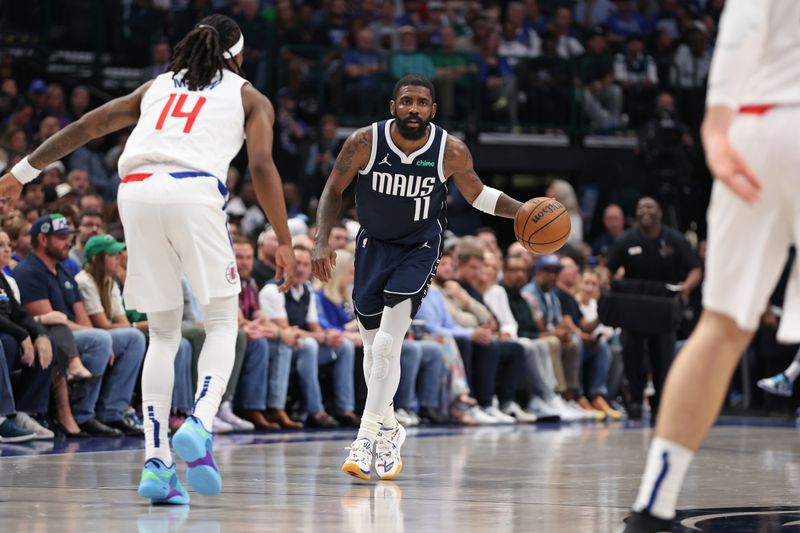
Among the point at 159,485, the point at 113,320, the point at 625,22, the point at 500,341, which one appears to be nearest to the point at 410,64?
the point at 500,341

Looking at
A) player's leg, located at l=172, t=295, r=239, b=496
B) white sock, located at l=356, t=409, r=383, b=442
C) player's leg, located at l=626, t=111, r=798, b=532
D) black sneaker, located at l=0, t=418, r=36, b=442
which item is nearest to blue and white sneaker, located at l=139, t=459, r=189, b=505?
player's leg, located at l=172, t=295, r=239, b=496

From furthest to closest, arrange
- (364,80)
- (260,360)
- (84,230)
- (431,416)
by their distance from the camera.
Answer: (364,80) → (431,416) → (260,360) → (84,230)

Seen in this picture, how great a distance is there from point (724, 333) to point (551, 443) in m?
5.78

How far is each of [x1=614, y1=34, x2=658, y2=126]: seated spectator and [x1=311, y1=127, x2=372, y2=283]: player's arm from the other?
1087cm

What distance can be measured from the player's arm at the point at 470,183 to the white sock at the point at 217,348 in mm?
2004

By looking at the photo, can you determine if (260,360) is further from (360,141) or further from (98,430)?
(360,141)

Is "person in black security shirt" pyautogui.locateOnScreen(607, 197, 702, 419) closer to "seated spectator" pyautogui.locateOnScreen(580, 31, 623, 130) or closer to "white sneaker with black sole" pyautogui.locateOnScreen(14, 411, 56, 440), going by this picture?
"seated spectator" pyautogui.locateOnScreen(580, 31, 623, 130)

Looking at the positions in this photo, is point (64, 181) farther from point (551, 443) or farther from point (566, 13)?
point (566, 13)

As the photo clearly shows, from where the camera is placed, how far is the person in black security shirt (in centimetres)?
1254

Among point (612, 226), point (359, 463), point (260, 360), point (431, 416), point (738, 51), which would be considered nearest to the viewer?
point (738, 51)

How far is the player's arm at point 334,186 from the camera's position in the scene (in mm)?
6836

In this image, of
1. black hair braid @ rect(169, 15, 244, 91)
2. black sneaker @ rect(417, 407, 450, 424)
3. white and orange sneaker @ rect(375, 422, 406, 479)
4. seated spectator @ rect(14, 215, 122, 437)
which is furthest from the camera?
black sneaker @ rect(417, 407, 450, 424)

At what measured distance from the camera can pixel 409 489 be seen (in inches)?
243

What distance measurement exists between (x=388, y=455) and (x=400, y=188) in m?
1.39
